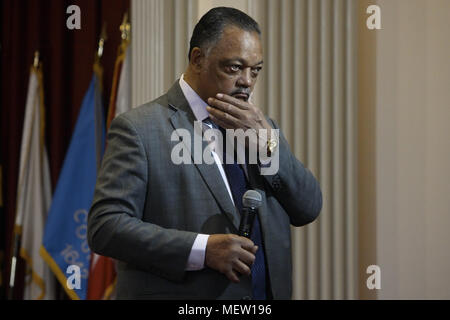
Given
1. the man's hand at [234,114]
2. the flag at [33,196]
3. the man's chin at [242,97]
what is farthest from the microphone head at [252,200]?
the flag at [33,196]

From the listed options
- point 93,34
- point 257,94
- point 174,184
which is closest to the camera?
point 174,184

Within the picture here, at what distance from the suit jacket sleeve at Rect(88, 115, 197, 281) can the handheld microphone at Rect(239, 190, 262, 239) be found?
14 centimetres

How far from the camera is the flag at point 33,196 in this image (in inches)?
175

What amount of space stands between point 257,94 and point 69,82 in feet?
6.38

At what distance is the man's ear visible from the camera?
2.03 meters

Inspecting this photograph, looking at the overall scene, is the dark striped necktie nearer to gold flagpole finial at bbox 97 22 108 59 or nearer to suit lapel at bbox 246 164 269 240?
suit lapel at bbox 246 164 269 240

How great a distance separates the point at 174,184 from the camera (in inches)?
75.0

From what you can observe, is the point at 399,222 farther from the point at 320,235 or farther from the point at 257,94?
the point at 257,94

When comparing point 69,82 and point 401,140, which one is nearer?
point 401,140

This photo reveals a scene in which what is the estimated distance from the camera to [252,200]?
180cm

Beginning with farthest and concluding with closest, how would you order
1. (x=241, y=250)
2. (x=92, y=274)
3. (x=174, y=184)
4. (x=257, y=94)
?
1. (x=92, y=274)
2. (x=257, y=94)
3. (x=174, y=184)
4. (x=241, y=250)

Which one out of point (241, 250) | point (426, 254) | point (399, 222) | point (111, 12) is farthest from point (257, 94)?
point (111, 12)

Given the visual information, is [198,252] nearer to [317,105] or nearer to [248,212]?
[248,212]

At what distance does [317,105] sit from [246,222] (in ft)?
5.11
